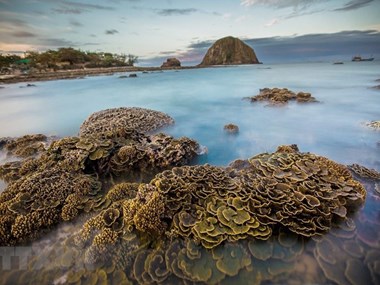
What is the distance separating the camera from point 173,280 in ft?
10.6

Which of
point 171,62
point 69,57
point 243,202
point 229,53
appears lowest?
point 171,62

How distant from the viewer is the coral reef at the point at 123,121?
340 inches

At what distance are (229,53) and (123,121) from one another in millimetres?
153183

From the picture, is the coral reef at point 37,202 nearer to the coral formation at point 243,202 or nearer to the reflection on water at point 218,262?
the reflection on water at point 218,262

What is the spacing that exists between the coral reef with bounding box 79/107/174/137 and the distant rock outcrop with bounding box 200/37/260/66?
474ft

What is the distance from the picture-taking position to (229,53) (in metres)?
149

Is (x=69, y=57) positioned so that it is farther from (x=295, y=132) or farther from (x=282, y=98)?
(x=295, y=132)

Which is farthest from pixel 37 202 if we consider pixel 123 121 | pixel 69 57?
pixel 69 57

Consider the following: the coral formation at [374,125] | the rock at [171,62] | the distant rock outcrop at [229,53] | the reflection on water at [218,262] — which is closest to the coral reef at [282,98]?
the coral formation at [374,125]

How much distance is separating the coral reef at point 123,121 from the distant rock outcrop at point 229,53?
474 feet

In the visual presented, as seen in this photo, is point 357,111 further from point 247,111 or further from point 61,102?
point 61,102

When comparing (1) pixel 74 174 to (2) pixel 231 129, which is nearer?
(1) pixel 74 174

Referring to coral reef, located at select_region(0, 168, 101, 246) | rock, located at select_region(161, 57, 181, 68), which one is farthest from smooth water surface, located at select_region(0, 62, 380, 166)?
rock, located at select_region(161, 57, 181, 68)

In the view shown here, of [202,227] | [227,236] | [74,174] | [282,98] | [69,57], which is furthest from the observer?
[69,57]
